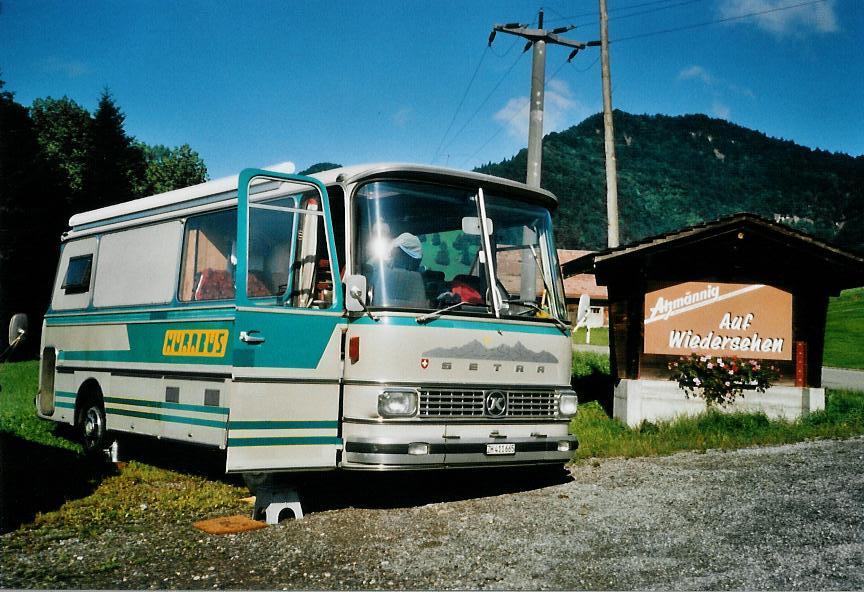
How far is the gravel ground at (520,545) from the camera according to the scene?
17.4 ft

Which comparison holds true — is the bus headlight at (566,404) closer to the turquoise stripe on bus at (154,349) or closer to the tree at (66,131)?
the turquoise stripe on bus at (154,349)

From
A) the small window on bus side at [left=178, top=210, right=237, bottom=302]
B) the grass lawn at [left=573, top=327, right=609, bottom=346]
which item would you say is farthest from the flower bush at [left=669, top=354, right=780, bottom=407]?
the grass lawn at [left=573, top=327, right=609, bottom=346]

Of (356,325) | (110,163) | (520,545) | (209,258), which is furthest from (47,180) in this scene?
(520,545)

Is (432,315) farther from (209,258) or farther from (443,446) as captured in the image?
(209,258)

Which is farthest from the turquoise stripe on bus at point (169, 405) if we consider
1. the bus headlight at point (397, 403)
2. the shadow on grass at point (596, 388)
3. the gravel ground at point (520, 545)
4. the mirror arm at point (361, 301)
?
the shadow on grass at point (596, 388)

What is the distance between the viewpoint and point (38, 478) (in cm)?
858

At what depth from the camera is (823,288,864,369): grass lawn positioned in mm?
35069

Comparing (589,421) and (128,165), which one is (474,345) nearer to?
(589,421)

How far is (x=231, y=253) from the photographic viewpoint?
777cm

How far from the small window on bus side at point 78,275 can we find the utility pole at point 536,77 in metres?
7.74

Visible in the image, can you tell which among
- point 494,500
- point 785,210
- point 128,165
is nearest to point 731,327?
point 494,500

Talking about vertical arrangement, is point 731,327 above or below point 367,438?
above

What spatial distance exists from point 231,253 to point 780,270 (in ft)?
31.3

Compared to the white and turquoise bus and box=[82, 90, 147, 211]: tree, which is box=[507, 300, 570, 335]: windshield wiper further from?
box=[82, 90, 147, 211]: tree
